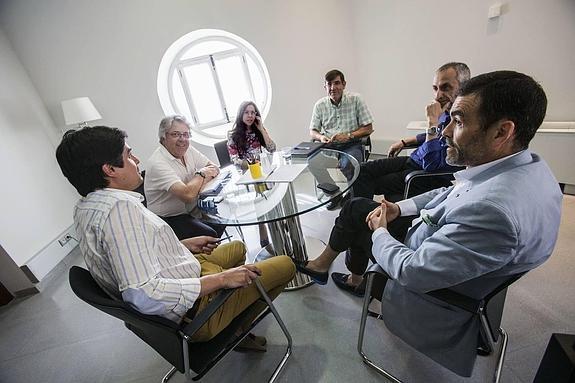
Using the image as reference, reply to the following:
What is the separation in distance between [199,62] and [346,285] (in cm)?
406

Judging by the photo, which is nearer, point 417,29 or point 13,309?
point 13,309

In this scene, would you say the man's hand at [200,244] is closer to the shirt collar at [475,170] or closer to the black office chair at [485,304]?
the black office chair at [485,304]

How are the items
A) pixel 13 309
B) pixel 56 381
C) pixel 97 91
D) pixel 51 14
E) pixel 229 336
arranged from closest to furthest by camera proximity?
pixel 229 336, pixel 56 381, pixel 13 309, pixel 51 14, pixel 97 91

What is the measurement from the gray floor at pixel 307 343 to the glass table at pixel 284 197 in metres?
0.36

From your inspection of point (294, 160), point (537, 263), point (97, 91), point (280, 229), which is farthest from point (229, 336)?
point (97, 91)

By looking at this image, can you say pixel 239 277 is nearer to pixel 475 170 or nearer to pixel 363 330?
pixel 363 330

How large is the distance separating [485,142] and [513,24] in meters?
2.16

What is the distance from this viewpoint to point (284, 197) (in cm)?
155

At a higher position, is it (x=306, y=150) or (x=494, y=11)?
(x=494, y=11)

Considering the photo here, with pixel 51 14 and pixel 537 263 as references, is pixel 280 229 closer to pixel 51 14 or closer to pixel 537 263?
pixel 537 263

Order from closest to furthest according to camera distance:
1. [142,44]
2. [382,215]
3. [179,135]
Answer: [382,215]
[179,135]
[142,44]

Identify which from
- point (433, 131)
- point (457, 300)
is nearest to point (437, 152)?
point (433, 131)

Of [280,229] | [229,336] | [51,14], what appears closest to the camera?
[229,336]

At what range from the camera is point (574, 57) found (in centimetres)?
193
